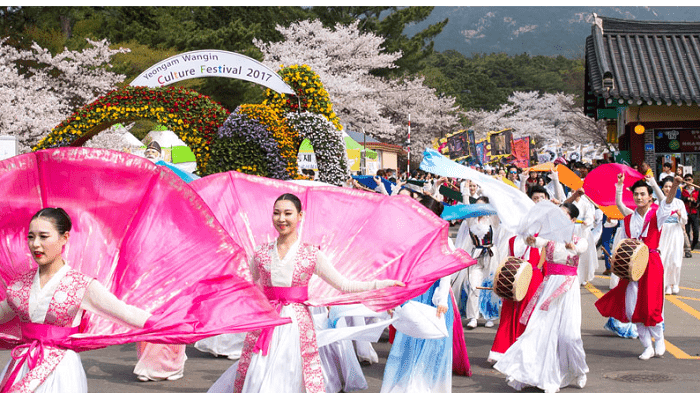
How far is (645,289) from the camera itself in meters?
8.38

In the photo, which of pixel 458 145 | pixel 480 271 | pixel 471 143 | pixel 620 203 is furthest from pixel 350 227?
pixel 458 145

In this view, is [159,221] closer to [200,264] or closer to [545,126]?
[200,264]

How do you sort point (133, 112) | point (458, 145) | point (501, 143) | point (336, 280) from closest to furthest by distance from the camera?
1. point (336, 280)
2. point (133, 112)
3. point (458, 145)
4. point (501, 143)

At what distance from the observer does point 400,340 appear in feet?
21.8

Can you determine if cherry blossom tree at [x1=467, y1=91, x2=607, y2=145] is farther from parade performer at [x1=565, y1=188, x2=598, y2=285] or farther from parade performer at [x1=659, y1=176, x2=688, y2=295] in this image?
parade performer at [x1=659, y1=176, x2=688, y2=295]

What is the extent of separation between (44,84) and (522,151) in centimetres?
2055

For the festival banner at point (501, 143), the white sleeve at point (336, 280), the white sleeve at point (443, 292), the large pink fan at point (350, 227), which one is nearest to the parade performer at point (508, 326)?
the white sleeve at point (443, 292)

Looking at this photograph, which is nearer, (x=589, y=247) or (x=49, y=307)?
(x=49, y=307)

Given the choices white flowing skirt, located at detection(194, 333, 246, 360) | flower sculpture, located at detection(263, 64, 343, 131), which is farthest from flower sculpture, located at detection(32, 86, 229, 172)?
A: white flowing skirt, located at detection(194, 333, 246, 360)

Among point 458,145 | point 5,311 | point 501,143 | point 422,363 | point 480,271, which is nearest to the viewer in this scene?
point 5,311

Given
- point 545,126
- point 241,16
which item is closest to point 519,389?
point 241,16

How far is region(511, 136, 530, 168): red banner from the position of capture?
36.6 meters

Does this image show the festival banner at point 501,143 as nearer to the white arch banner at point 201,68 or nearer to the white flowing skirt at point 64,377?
the white arch banner at point 201,68

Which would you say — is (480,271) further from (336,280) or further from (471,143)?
(471,143)
